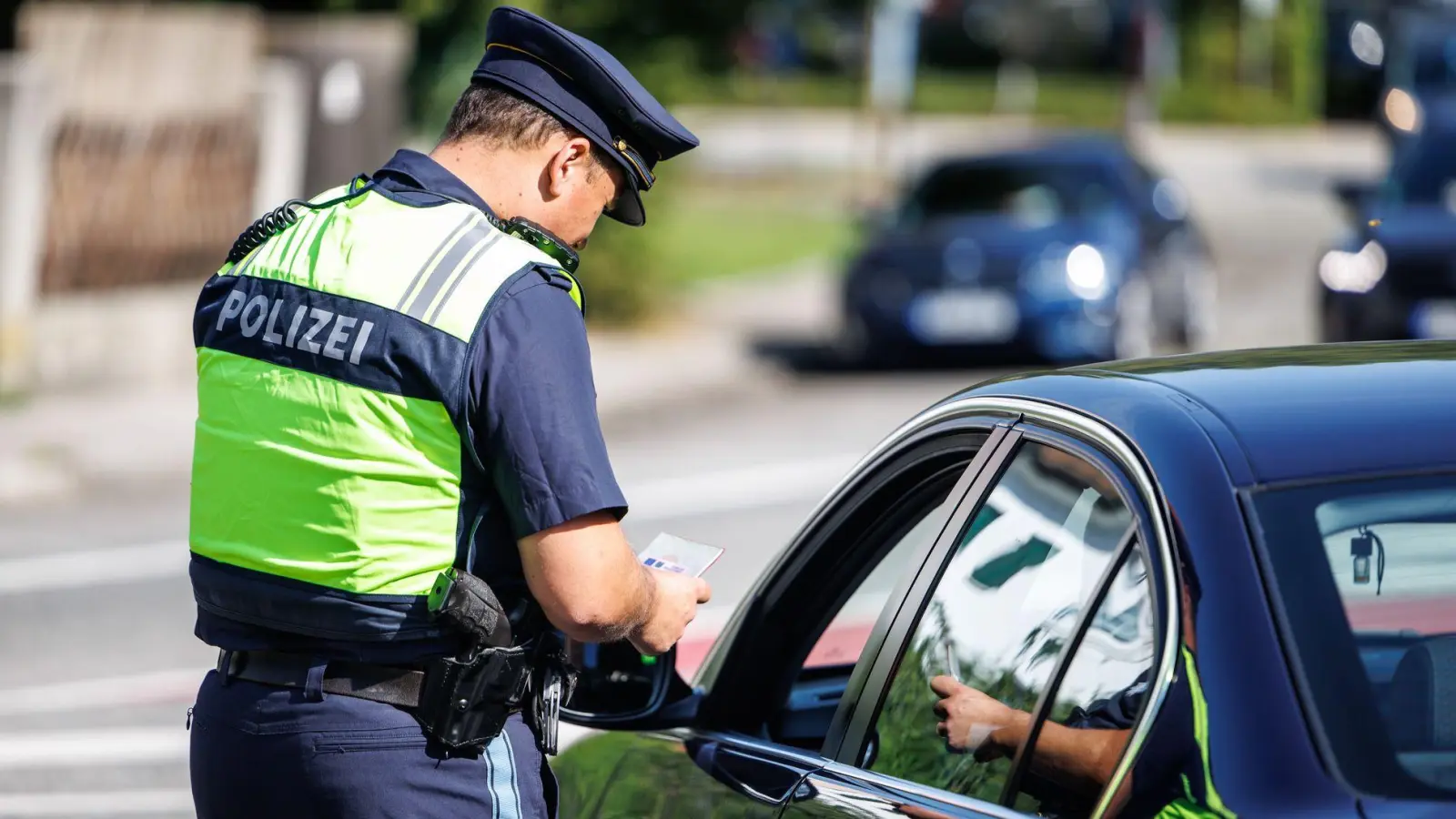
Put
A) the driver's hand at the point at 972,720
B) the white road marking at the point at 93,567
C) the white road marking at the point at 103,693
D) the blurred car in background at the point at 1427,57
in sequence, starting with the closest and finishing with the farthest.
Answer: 1. the driver's hand at the point at 972,720
2. the white road marking at the point at 103,693
3. the white road marking at the point at 93,567
4. the blurred car in background at the point at 1427,57

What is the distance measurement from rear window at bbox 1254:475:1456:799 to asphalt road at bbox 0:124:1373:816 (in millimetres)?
4107

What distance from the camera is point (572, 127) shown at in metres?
2.87

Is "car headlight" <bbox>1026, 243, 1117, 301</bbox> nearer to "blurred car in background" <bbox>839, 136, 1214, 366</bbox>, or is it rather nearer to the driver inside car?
"blurred car in background" <bbox>839, 136, 1214, 366</bbox>

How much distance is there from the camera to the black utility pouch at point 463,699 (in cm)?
270

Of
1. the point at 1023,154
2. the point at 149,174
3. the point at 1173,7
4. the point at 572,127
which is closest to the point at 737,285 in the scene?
the point at 1023,154

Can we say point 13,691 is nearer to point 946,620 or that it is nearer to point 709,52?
point 946,620

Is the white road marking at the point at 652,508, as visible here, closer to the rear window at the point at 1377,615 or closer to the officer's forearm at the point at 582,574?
the officer's forearm at the point at 582,574

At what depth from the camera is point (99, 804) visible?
5824 millimetres

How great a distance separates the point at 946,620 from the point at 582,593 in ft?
1.65

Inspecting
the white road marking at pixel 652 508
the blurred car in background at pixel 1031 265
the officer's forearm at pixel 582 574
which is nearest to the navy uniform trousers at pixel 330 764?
the officer's forearm at pixel 582 574

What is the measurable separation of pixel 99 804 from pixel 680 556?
3.37 metres

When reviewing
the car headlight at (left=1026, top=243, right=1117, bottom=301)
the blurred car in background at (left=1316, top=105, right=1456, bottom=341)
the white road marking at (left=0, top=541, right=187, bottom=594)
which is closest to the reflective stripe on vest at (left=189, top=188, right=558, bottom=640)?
the white road marking at (left=0, top=541, right=187, bottom=594)

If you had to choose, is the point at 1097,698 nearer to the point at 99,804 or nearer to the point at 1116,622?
the point at 1116,622

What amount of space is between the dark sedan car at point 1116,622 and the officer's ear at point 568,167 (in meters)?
0.59
